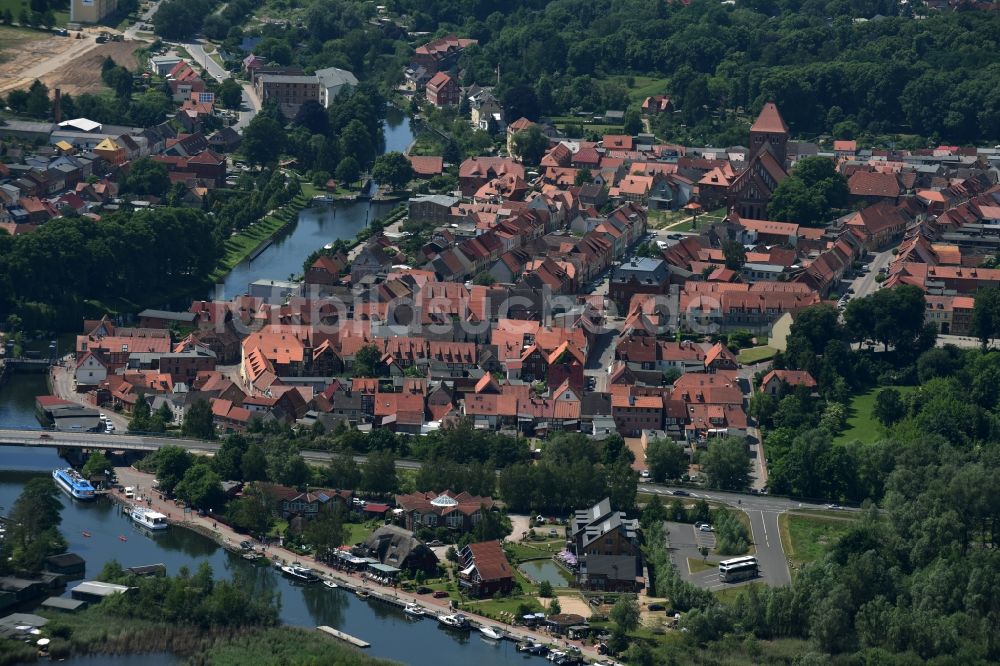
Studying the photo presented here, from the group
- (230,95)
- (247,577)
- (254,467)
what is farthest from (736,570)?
(230,95)

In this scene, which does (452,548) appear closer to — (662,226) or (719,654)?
(719,654)

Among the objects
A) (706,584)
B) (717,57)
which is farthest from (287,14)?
(706,584)

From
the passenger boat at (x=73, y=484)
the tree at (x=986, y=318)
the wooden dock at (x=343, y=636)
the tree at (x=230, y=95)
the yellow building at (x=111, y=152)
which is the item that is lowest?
the wooden dock at (x=343, y=636)

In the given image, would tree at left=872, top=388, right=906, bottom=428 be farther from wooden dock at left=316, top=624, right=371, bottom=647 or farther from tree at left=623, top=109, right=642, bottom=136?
tree at left=623, top=109, right=642, bottom=136

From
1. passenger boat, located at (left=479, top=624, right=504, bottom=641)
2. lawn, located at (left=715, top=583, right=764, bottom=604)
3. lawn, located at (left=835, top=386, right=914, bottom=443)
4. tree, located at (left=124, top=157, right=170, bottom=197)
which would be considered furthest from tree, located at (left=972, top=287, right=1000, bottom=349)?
tree, located at (left=124, top=157, right=170, bottom=197)

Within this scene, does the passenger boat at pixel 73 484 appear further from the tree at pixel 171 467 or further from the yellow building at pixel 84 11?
the yellow building at pixel 84 11

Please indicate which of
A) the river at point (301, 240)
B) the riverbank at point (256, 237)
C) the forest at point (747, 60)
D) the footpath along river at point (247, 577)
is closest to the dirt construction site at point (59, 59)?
the forest at point (747, 60)

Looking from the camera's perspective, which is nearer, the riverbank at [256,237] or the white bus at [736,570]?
the white bus at [736,570]
